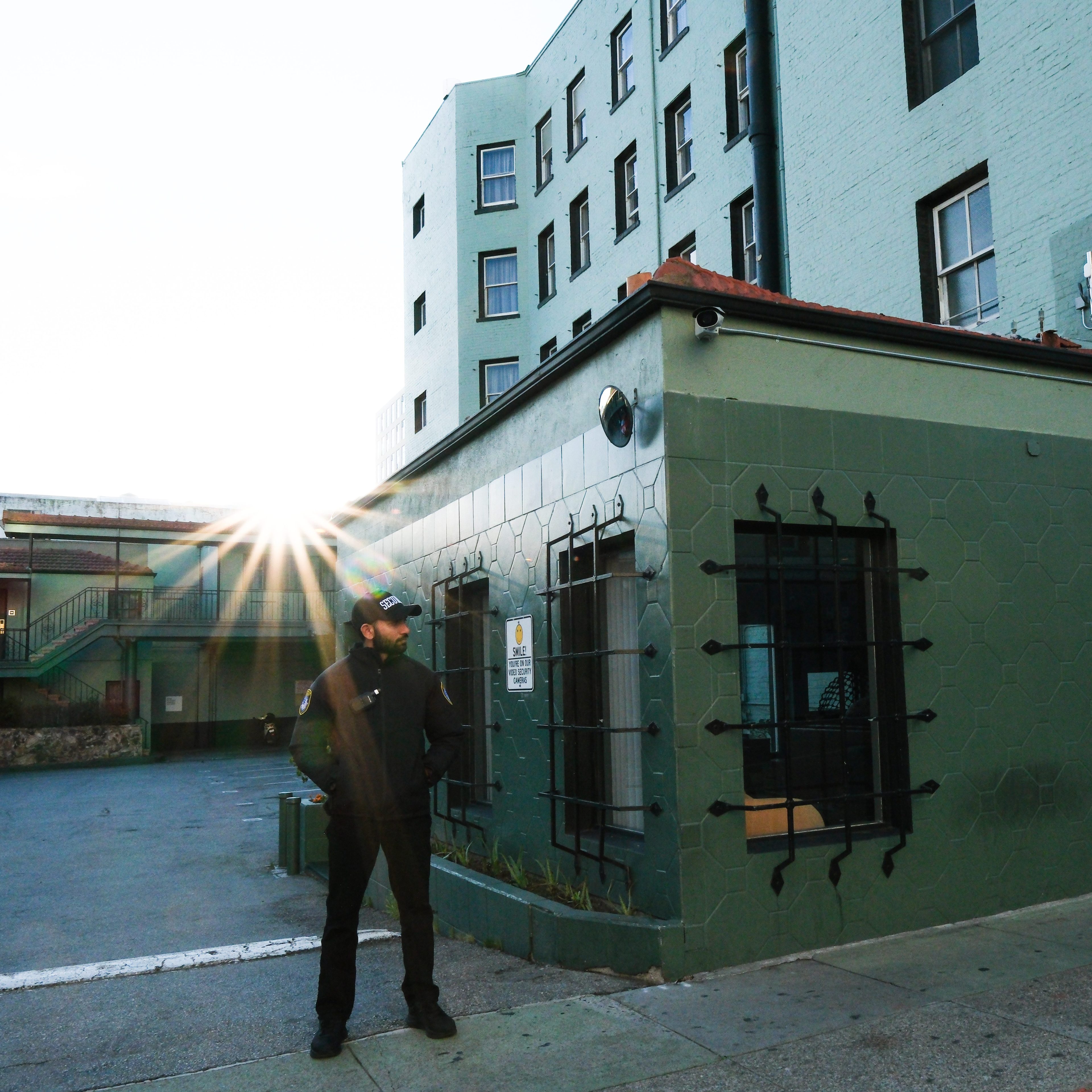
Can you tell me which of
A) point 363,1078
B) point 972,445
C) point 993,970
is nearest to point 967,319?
point 972,445

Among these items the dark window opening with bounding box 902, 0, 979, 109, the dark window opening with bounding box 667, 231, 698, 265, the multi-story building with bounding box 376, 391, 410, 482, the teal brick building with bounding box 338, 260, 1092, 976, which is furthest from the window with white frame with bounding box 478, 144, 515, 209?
the multi-story building with bounding box 376, 391, 410, 482

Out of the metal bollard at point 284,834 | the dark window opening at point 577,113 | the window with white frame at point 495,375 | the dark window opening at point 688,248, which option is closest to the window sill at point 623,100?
the dark window opening at point 577,113

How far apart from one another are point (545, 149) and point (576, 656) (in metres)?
18.7

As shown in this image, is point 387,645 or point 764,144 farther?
point 764,144

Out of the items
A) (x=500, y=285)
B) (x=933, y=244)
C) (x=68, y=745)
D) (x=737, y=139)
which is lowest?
(x=68, y=745)

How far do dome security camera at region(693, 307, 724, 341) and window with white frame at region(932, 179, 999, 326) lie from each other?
6.25 meters

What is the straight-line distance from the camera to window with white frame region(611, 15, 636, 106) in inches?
743

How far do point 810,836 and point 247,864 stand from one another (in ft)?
26.6

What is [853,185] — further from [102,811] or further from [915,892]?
[102,811]

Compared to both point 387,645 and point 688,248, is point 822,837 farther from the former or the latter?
point 688,248

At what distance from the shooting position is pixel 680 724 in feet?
→ 18.2

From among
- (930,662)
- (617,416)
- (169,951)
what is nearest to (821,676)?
(930,662)

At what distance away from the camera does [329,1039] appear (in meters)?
4.30

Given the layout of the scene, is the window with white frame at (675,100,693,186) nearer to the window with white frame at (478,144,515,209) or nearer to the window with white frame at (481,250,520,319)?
the window with white frame at (481,250,520,319)
